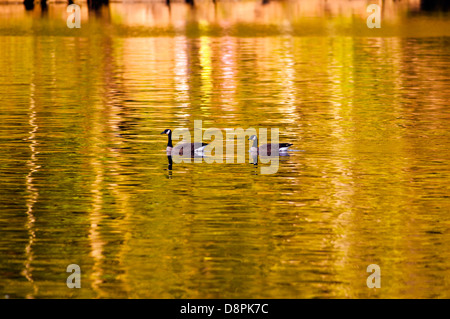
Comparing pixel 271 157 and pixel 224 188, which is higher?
pixel 224 188

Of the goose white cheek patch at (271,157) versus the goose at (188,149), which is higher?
the goose at (188,149)

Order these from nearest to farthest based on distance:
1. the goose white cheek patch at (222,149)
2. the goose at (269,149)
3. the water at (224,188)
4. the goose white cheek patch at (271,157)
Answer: the water at (224,188), the goose white cheek patch at (271,157), the goose white cheek patch at (222,149), the goose at (269,149)

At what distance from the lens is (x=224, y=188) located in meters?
22.1

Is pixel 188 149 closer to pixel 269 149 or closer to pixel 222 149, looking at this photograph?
pixel 222 149

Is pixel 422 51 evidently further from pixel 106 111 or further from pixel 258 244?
pixel 258 244

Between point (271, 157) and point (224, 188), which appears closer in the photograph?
point (224, 188)

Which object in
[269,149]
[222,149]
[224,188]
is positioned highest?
[224,188]

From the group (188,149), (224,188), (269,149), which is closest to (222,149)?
(188,149)

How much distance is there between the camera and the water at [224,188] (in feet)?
52.8

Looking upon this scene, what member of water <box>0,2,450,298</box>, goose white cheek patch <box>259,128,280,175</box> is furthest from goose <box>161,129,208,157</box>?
goose white cheek patch <box>259,128,280,175</box>

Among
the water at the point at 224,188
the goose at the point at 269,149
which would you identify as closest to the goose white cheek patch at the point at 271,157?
the goose at the point at 269,149

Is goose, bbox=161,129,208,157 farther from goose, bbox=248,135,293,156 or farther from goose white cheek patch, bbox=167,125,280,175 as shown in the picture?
goose, bbox=248,135,293,156

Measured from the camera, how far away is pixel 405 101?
124ft

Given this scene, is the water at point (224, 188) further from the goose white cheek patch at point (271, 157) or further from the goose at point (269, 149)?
the goose at point (269, 149)
